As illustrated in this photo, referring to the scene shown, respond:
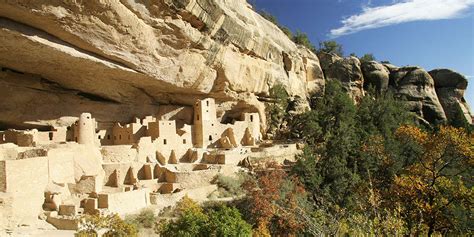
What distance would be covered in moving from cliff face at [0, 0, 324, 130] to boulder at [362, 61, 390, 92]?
15.7m

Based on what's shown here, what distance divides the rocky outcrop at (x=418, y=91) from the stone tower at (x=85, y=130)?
2925 cm

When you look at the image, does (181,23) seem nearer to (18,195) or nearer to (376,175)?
(18,195)

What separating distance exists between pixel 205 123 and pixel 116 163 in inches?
304

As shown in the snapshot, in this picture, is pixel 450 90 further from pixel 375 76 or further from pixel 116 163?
pixel 116 163

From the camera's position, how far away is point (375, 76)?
135 ft

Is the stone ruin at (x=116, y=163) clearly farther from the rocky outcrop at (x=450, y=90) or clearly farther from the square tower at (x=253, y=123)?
the rocky outcrop at (x=450, y=90)

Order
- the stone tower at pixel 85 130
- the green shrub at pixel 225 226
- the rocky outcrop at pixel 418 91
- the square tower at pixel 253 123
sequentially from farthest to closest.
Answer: the rocky outcrop at pixel 418 91
the square tower at pixel 253 123
the stone tower at pixel 85 130
the green shrub at pixel 225 226

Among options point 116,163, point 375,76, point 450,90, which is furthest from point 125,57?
point 450,90

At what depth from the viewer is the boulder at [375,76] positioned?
135ft

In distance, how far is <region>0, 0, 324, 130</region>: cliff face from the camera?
53.5 feet

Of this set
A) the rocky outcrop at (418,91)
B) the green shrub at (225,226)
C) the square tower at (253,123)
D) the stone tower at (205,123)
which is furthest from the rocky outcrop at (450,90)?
the green shrub at (225,226)

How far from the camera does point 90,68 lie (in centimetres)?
1933

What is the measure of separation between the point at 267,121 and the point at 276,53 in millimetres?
4792

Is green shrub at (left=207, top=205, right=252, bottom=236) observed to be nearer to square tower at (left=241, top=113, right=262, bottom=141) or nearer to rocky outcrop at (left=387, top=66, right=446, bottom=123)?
square tower at (left=241, top=113, right=262, bottom=141)
